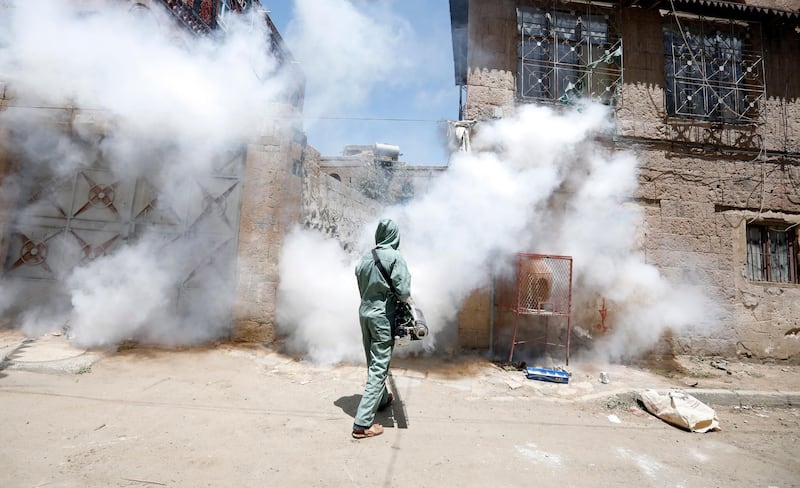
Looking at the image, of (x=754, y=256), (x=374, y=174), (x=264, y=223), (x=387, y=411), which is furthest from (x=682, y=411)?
(x=374, y=174)

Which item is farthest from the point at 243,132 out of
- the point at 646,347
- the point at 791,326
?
the point at 791,326

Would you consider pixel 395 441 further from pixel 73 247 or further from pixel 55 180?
pixel 55 180

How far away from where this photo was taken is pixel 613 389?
4.89m

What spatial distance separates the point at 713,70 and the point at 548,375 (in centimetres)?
666

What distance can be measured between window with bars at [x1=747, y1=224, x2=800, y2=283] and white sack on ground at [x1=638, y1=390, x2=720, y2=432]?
4346 millimetres

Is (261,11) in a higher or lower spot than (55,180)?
higher

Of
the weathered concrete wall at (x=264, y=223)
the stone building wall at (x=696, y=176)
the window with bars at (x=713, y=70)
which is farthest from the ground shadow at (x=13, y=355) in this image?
the window with bars at (x=713, y=70)

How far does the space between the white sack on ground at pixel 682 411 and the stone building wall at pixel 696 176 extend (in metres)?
2.54

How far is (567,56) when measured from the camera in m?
7.07

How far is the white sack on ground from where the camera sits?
3.91 meters

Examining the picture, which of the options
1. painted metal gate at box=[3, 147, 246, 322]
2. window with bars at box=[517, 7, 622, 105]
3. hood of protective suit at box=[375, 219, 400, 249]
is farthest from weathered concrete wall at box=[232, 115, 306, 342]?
window with bars at box=[517, 7, 622, 105]

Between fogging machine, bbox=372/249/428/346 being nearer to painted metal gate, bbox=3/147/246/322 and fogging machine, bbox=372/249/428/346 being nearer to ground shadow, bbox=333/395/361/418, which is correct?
ground shadow, bbox=333/395/361/418

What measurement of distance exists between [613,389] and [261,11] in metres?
9.53

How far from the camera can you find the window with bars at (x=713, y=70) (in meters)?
7.11
